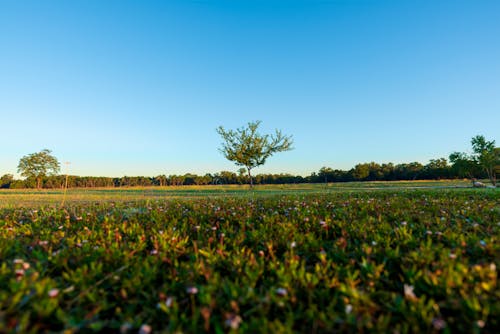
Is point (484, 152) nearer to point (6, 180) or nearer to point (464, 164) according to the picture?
point (464, 164)

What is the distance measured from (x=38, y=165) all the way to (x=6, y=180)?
34410mm

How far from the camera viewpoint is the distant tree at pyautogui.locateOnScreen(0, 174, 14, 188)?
87.4 m

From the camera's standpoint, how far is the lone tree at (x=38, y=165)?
70.1m

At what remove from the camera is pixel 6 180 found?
90125 millimetres

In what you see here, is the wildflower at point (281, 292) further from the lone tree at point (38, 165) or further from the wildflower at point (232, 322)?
the lone tree at point (38, 165)

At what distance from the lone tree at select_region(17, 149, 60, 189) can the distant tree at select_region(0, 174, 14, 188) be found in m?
25.7

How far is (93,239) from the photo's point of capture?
145 inches

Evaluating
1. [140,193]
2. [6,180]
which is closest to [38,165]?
[6,180]

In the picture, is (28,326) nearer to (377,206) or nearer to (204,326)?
(204,326)

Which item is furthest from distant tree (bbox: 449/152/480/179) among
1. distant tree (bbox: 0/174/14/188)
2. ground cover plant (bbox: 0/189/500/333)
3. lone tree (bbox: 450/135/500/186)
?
distant tree (bbox: 0/174/14/188)

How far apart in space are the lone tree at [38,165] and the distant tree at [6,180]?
25.7 meters

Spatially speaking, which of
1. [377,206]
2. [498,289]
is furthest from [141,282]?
[377,206]

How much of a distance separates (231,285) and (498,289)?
93.5 inches

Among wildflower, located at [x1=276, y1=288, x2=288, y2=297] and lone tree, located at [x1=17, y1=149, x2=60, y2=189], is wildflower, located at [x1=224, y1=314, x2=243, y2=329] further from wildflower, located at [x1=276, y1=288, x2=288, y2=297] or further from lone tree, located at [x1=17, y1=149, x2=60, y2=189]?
lone tree, located at [x1=17, y1=149, x2=60, y2=189]
